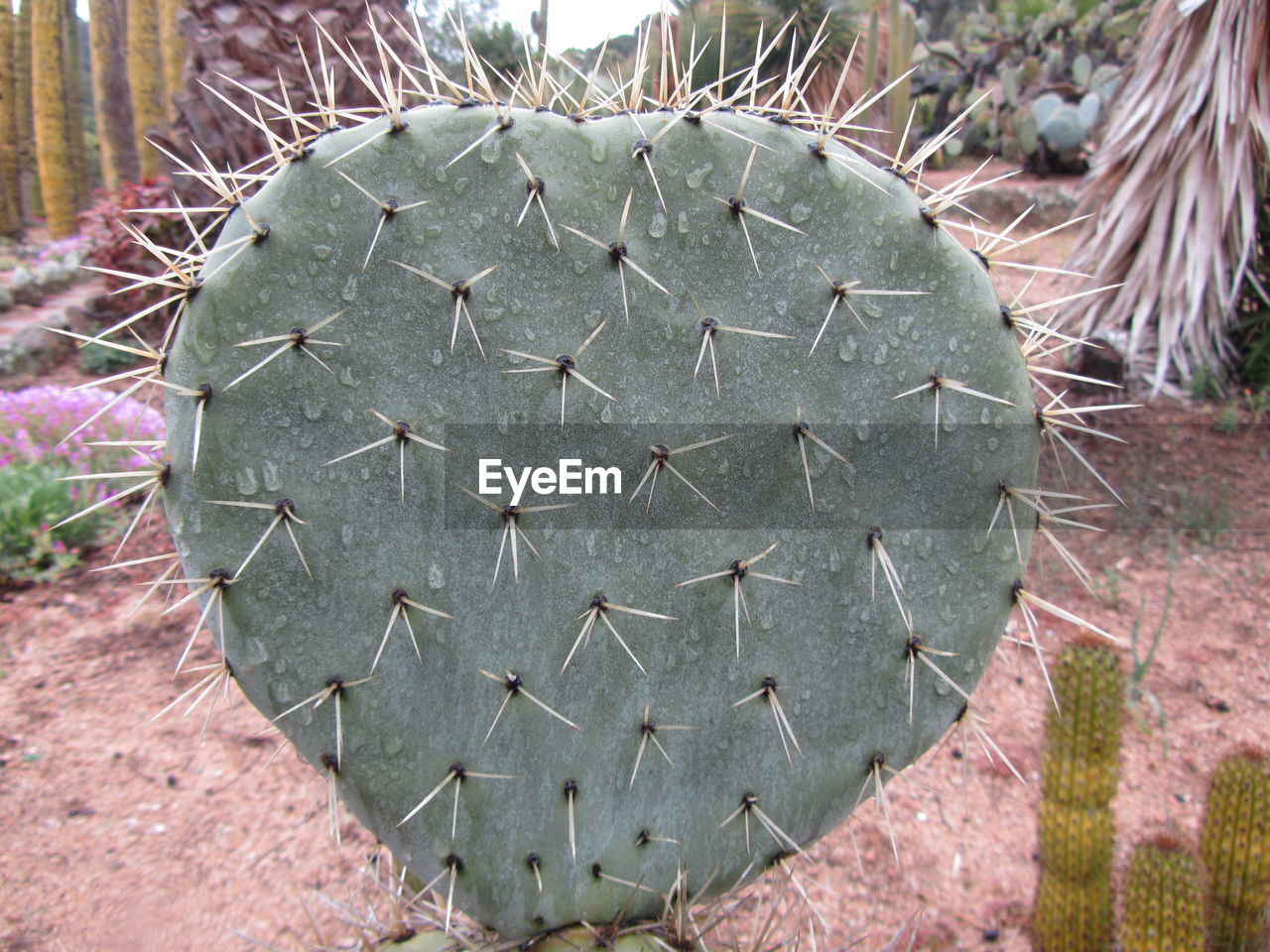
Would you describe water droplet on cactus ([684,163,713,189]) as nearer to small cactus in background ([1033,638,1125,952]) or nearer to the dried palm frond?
small cactus in background ([1033,638,1125,952])

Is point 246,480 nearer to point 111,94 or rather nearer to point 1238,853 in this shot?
point 1238,853

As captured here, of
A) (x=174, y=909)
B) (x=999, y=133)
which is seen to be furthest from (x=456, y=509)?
(x=999, y=133)

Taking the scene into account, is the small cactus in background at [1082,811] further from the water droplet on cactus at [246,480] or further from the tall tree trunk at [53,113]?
the tall tree trunk at [53,113]

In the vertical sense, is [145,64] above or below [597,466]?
above

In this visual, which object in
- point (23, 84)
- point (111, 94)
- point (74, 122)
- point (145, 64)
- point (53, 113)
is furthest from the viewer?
point (23, 84)

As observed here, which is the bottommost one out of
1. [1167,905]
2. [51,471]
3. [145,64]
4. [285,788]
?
[285,788]

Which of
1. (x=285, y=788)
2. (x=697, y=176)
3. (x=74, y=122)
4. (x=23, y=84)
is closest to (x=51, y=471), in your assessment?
(x=285, y=788)

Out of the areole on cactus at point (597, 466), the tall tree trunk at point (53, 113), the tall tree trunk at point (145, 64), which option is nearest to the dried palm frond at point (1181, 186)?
the areole on cactus at point (597, 466)

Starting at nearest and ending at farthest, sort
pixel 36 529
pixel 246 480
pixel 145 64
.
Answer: pixel 246 480, pixel 36 529, pixel 145 64
